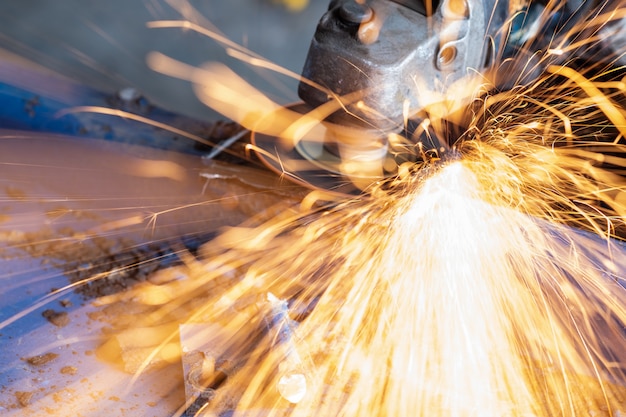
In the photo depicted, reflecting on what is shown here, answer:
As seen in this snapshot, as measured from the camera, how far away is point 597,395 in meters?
1.40

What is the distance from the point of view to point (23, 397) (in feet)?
4.24

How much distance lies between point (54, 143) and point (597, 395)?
77.4 inches

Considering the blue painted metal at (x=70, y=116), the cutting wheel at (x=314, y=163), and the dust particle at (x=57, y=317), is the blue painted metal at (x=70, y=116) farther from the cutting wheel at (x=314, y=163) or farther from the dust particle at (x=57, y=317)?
the dust particle at (x=57, y=317)

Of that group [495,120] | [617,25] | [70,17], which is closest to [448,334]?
[495,120]

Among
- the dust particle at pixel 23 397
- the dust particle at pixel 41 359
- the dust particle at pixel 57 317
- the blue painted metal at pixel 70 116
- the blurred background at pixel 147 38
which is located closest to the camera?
the dust particle at pixel 23 397

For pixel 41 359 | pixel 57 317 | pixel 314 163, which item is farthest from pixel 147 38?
pixel 41 359

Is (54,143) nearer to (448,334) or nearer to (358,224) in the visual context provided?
(358,224)

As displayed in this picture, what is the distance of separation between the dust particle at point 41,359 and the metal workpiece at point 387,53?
35.8 inches

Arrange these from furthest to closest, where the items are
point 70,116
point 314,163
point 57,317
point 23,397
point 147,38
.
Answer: point 147,38
point 70,116
point 314,163
point 57,317
point 23,397

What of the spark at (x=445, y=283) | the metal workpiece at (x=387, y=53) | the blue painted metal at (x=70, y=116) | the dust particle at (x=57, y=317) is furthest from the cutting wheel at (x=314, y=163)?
the dust particle at (x=57, y=317)

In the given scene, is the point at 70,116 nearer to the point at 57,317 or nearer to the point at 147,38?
the point at 147,38

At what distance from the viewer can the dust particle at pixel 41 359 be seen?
139 cm

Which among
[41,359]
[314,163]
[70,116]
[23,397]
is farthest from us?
[70,116]

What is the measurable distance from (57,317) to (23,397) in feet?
0.88
